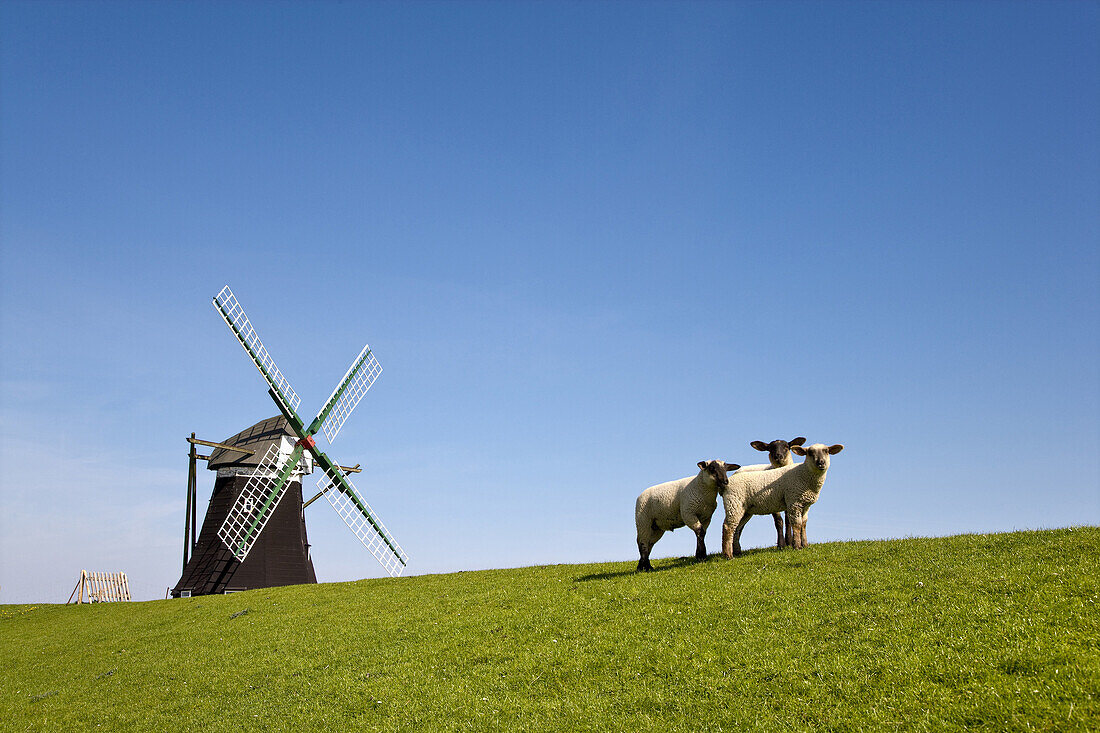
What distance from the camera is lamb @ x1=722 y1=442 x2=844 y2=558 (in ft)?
70.4

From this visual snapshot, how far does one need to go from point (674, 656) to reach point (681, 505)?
8.28 metres

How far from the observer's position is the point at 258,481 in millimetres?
44281

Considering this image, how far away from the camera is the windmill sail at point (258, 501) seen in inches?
1695

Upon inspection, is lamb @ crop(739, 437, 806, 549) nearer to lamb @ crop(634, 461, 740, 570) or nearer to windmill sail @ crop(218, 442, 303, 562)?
lamb @ crop(634, 461, 740, 570)

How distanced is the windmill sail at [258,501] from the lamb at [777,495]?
100 ft

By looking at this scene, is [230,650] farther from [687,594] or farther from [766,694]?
[766,694]

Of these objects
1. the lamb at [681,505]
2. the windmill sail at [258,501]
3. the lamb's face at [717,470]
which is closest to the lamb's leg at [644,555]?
the lamb at [681,505]

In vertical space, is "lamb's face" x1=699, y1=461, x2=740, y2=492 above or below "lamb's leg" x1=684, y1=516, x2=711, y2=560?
above

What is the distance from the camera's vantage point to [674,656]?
1474cm

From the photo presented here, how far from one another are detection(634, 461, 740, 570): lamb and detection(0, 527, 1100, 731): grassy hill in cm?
109

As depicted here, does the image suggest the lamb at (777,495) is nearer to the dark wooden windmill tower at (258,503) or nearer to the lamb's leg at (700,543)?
the lamb's leg at (700,543)

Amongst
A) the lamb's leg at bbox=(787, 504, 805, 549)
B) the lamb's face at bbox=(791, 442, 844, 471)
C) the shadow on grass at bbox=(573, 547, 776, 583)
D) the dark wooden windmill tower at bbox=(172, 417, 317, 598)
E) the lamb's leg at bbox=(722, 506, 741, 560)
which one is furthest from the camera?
the dark wooden windmill tower at bbox=(172, 417, 317, 598)

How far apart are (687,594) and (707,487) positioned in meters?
4.25

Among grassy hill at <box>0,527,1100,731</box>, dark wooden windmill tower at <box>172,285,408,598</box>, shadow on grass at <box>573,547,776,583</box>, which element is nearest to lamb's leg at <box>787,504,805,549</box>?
grassy hill at <box>0,527,1100,731</box>
